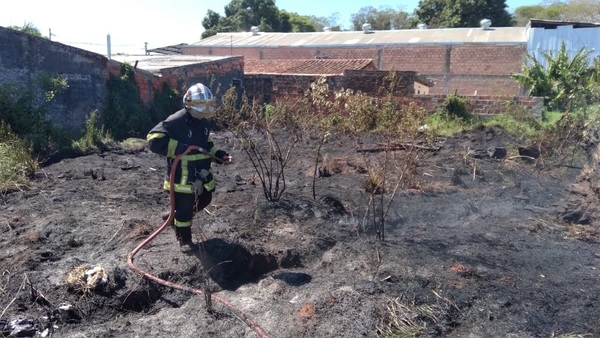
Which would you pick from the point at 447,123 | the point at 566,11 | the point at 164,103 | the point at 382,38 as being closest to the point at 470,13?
the point at 382,38

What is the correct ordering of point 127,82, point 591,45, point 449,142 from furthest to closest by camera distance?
point 591,45, point 127,82, point 449,142

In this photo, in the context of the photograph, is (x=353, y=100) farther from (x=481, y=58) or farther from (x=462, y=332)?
(x=481, y=58)

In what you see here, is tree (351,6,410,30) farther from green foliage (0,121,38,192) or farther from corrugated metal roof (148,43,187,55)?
green foliage (0,121,38,192)

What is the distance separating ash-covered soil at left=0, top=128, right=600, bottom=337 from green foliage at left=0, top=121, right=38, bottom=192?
243mm

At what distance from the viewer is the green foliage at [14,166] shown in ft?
28.1

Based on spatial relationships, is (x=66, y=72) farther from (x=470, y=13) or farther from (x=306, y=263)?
(x=470, y=13)

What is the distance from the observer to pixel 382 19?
5472 cm

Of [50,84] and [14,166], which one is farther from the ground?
[50,84]

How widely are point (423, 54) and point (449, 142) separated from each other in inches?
790

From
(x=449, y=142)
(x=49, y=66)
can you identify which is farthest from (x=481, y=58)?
(x=49, y=66)

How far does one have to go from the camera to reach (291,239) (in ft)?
20.0

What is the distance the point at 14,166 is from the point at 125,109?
6.17m

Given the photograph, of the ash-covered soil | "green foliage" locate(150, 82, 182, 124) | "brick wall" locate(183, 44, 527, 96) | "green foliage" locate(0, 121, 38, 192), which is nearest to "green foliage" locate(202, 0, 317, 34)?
"brick wall" locate(183, 44, 527, 96)

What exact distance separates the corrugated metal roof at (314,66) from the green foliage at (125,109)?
21.8 ft
